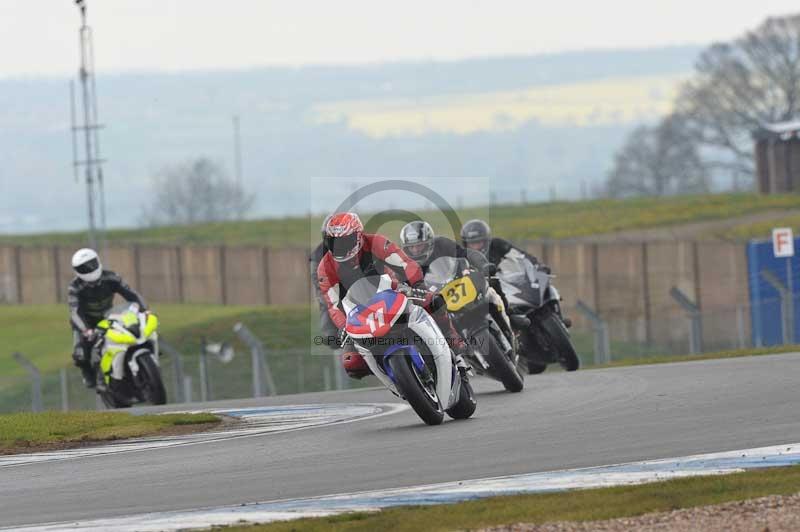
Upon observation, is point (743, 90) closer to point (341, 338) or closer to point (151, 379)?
point (151, 379)

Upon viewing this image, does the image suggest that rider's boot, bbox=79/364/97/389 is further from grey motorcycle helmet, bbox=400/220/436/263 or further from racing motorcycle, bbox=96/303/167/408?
grey motorcycle helmet, bbox=400/220/436/263

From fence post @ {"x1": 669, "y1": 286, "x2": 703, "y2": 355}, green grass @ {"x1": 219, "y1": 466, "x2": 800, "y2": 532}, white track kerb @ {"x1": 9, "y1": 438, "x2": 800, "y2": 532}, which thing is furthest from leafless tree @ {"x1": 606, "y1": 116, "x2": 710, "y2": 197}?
green grass @ {"x1": 219, "y1": 466, "x2": 800, "y2": 532}

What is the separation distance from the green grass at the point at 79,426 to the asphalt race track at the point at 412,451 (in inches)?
58.8

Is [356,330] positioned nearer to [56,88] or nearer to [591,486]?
[591,486]

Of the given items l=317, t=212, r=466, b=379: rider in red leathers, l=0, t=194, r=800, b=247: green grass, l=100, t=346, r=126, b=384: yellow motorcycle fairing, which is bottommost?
l=100, t=346, r=126, b=384: yellow motorcycle fairing

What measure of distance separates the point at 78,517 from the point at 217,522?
0.90m

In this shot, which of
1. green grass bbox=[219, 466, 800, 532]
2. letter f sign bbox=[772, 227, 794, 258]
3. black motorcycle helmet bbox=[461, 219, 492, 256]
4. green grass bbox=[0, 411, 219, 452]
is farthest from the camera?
letter f sign bbox=[772, 227, 794, 258]

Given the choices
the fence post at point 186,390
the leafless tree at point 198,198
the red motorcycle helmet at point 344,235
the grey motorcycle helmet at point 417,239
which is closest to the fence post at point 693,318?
the fence post at point 186,390

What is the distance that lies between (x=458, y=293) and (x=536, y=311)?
160 inches

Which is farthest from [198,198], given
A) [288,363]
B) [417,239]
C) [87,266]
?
[417,239]

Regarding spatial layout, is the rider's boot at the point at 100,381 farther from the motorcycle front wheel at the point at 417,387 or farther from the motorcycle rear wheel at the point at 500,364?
the motorcycle front wheel at the point at 417,387

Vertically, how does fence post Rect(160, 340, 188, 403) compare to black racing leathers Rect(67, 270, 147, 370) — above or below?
below

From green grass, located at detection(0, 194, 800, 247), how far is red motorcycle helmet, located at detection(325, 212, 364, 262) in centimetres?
3215

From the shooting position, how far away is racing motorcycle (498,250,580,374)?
18.4m
